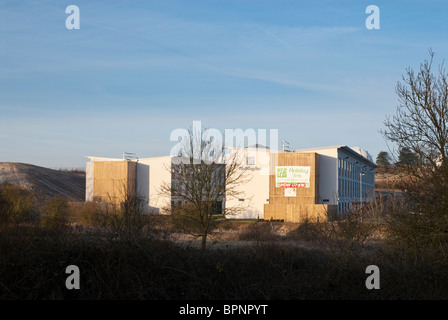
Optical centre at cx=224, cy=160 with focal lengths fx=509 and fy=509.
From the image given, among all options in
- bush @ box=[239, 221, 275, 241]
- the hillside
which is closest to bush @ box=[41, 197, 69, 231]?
bush @ box=[239, 221, 275, 241]

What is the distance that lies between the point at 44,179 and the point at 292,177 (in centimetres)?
7063

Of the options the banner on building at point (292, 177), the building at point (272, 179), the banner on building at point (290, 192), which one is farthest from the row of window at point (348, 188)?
the banner on building at point (290, 192)

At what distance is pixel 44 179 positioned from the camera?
108812 millimetres

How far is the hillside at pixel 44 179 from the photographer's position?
9831 centimetres

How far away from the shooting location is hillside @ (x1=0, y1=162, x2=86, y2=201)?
98312 millimetres

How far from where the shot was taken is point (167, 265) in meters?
9.68

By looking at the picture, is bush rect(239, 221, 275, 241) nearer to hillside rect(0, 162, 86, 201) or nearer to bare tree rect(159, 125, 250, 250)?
bare tree rect(159, 125, 250, 250)

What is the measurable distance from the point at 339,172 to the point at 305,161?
6178mm

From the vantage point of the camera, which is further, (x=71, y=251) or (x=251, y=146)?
(x=251, y=146)

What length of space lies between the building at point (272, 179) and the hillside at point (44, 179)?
1393 inches

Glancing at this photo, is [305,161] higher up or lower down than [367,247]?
higher up

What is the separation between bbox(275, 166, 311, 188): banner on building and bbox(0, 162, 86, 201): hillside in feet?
169
